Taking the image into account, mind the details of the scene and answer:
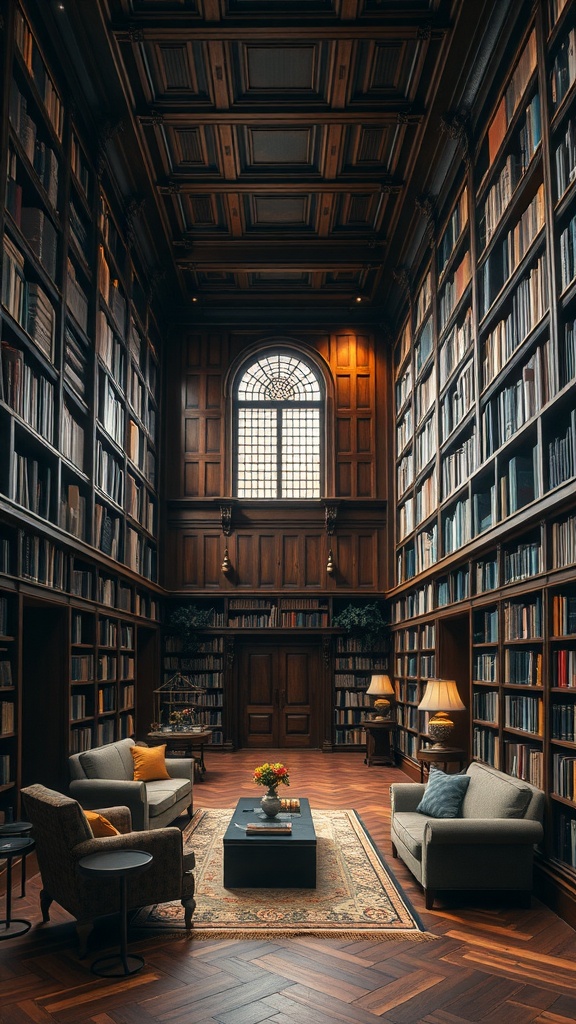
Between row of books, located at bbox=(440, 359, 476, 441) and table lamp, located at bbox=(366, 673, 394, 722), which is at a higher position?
row of books, located at bbox=(440, 359, 476, 441)

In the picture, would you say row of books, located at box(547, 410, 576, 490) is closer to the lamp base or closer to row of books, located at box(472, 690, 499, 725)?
row of books, located at box(472, 690, 499, 725)

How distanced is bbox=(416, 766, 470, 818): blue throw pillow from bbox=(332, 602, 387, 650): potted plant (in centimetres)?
644

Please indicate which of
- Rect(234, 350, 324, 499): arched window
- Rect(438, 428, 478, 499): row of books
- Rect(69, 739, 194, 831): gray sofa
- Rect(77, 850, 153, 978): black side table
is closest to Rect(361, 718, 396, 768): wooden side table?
Rect(438, 428, 478, 499): row of books

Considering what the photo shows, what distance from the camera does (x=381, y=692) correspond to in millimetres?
11180

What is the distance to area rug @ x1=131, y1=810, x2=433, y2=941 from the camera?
4801 millimetres

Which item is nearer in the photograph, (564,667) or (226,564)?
(564,667)

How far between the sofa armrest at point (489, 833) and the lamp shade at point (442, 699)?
2.11 metres

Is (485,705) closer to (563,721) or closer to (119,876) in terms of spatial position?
(563,721)

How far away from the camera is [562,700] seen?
5.41m

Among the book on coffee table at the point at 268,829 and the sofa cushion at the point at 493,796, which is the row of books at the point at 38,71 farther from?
the sofa cushion at the point at 493,796

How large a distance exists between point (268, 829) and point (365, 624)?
6.98 m

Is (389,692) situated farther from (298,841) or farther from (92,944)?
(92,944)

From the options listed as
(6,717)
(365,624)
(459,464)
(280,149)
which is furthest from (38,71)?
(365,624)

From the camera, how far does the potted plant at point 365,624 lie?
1284 centimetres
